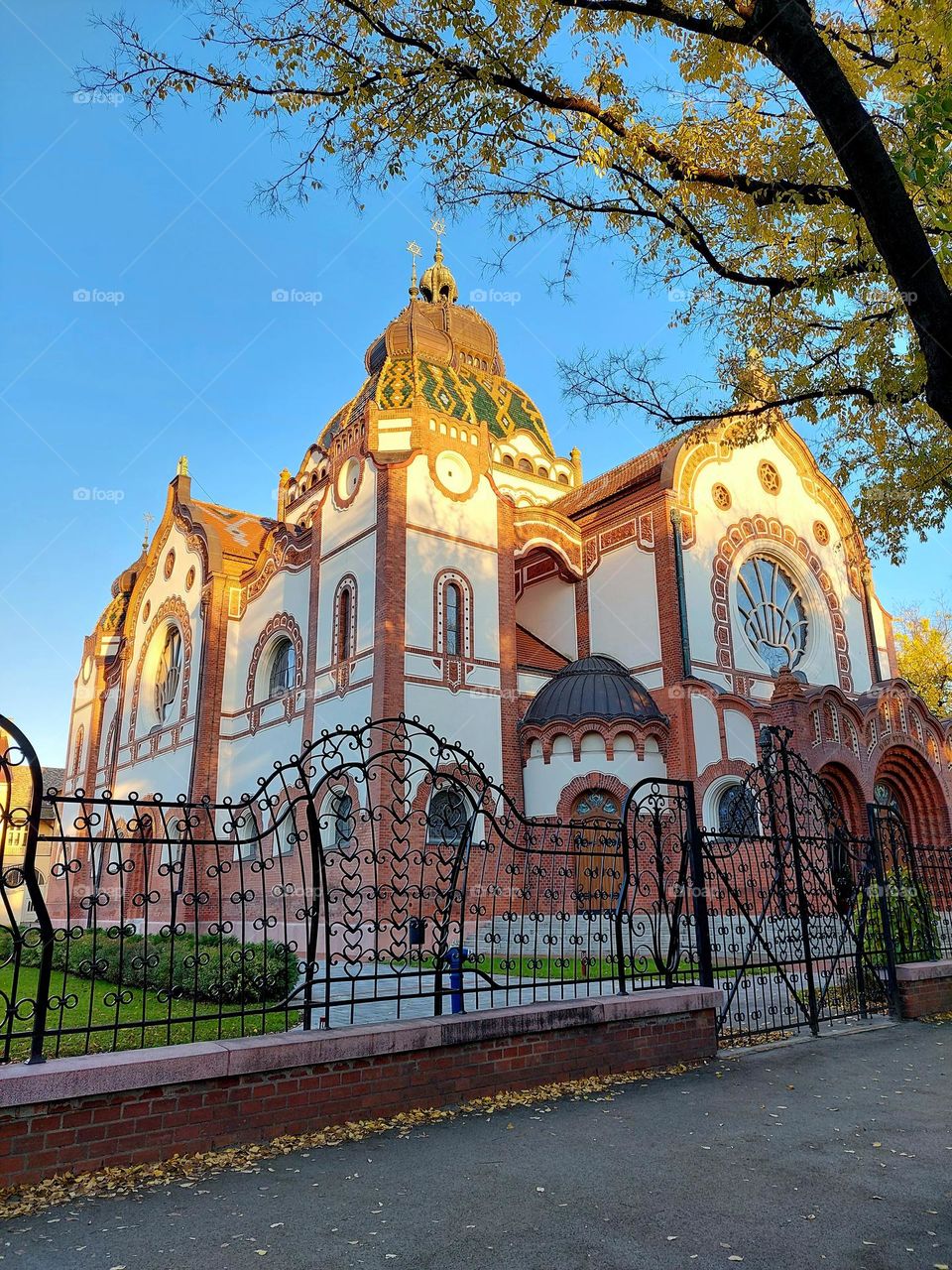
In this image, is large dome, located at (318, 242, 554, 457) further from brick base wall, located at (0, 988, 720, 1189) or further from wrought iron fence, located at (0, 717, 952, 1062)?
brick base wall, located at (0, 988, 720, 1189)

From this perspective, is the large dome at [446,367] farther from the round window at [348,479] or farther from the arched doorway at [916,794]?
the arched doorway at [916,794]

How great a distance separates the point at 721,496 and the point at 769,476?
2.61 m

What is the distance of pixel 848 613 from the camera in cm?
2539

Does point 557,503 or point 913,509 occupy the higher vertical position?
point 557,503

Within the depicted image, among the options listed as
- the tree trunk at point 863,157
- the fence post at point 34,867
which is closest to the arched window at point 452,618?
the fence post at point 34,867

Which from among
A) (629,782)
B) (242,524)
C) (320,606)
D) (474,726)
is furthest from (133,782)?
(629,782)

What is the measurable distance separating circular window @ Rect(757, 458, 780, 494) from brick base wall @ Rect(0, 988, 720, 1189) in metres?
19.3

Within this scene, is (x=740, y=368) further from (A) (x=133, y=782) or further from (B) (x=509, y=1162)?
(A) (x=133, y=782)

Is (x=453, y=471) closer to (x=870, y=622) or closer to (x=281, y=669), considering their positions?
(x=281, y=669)

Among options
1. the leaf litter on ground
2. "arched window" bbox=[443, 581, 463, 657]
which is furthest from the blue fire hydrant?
"arched window" bbox=[443, 581, 463, 657]

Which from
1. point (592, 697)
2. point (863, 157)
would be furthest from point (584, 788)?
point (863, 157)

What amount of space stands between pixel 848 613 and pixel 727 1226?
23.4m

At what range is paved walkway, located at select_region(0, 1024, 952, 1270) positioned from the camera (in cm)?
386

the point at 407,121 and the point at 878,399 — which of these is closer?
the point at 407,121
